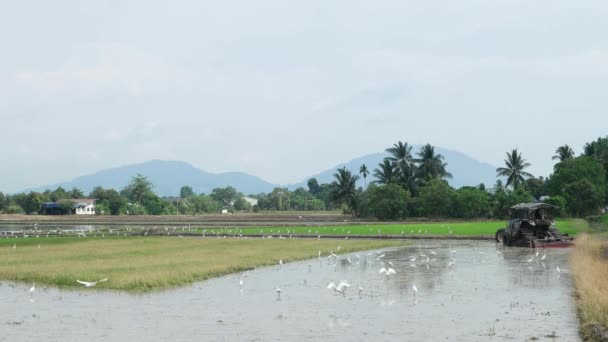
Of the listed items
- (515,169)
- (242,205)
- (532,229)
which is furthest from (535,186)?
(242,205)

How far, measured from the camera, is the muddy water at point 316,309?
17.0 m

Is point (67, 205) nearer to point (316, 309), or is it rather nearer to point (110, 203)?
point (110, 203)

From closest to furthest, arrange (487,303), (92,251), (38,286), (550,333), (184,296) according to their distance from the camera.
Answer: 1. (550,333)
2. (487,303)
3. (184,296)
4. (38,286)
5. (92,251)

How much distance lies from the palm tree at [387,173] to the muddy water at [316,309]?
70.5 m

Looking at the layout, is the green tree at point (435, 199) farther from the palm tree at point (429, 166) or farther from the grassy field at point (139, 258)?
the grassy field at point (139, 258)

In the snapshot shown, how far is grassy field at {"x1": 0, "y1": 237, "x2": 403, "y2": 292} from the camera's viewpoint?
1077 inches

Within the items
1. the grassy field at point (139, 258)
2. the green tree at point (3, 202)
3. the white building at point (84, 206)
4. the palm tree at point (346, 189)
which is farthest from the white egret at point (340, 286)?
the green tree at point (3, 202)

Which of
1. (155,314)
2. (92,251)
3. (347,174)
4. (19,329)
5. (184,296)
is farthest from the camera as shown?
(347,174)

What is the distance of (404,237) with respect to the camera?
5691 centimetres

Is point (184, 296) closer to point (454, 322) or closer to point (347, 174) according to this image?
point (454, 322)

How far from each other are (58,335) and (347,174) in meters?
89.8

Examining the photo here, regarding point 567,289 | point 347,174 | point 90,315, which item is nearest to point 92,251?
point 90,315

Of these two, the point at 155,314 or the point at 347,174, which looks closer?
the point at 155,314

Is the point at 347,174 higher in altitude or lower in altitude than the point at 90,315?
higher
